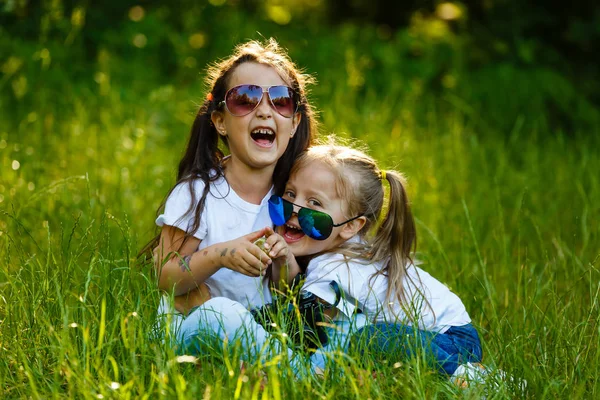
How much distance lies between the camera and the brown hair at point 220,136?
10.6 ft

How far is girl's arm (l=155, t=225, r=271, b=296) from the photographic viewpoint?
9.23ft

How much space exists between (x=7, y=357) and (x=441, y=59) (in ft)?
19.6

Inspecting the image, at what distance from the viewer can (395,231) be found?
3.16 meters

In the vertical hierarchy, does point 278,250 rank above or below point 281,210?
below

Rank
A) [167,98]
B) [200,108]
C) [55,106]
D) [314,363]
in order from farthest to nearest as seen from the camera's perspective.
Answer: [167,98] → [55,106] → [200,108] → [314,363]

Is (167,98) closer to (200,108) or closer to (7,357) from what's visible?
(200,108)

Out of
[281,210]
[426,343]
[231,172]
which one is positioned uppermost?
[231,172]

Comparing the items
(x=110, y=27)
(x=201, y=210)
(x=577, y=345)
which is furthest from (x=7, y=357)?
(x=110, y=27)

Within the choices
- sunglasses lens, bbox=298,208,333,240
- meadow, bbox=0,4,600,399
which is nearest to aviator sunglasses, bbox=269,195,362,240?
sunglasses lens, bbox=298,208,333,240

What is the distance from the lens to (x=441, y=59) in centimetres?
779

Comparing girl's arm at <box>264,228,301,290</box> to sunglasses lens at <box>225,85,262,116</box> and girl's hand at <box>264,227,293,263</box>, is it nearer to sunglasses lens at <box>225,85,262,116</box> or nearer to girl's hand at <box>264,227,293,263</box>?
girl's hand at <box>264,227,293,263</box>

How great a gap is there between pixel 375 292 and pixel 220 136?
0.90 metres

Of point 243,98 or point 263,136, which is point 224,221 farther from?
point 243,98

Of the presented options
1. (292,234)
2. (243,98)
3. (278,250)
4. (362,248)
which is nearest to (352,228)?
(362,248)
